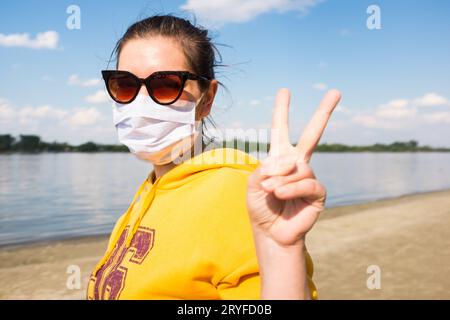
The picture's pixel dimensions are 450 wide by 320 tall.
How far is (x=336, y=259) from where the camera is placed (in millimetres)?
7230

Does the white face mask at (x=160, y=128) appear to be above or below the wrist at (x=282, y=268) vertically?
above

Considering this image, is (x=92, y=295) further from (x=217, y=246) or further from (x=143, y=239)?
(x=217, y=246)

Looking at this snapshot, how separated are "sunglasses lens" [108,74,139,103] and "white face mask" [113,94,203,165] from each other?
3 centimetres

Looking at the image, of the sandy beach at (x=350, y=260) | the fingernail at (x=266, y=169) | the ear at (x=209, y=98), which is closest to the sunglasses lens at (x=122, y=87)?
the ear at (x=209, y=98)

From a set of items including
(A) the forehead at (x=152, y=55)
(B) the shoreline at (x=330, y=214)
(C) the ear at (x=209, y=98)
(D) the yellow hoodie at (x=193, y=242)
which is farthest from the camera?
(B) the shoreline at (x=330, y=214)

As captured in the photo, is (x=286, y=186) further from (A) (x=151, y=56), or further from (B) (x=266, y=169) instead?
(A) (x=151, y=56)

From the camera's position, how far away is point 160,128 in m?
1.94

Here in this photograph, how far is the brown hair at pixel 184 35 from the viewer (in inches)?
74.0

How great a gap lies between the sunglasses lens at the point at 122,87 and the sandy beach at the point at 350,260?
4205 mm

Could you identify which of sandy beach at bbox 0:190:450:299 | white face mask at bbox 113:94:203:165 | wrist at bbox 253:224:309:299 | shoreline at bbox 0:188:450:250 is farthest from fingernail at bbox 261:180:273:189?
shoreline at bbox 0:188:450:250

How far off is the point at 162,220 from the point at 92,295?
488 millimetres

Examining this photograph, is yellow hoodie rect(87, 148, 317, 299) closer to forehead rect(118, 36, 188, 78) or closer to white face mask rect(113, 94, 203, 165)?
white face mask rect(113, 94, 203, 165)

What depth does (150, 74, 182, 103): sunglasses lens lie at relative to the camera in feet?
6.00

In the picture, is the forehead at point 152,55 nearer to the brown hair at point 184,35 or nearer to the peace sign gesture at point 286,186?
the brown hair at point 184,35
